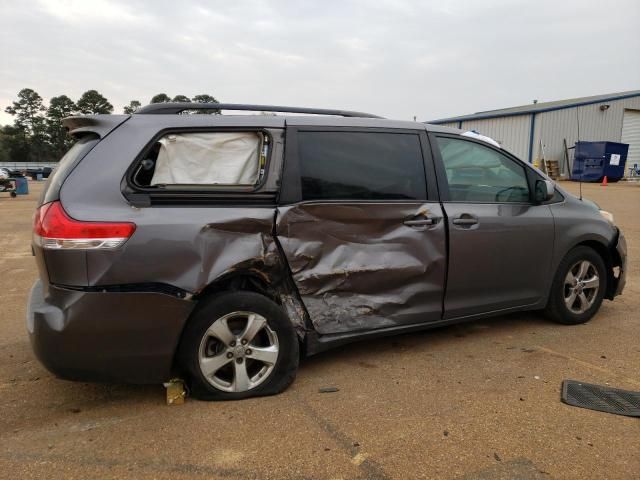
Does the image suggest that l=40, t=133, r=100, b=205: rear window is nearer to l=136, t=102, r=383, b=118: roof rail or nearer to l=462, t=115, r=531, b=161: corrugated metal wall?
l=136, t=102, r=383, b=118: roof rail

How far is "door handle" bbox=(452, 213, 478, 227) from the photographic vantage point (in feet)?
12.1

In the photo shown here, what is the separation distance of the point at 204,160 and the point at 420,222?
61.3 inches

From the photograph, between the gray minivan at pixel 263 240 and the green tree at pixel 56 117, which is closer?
the gray minivan at pixel 263 240

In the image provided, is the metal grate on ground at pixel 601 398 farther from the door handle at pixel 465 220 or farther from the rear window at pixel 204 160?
the rear window at pixel 204 160

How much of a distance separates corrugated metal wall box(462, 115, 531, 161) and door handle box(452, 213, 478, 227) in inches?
1061

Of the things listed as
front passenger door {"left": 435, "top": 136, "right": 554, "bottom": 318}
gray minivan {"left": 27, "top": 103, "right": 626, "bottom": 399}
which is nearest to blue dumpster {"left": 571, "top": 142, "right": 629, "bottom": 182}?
front passenger door {"left": 435, "top": 136, "right": 554, "bottom": 318}

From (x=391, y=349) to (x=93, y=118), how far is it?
2650 millimetres

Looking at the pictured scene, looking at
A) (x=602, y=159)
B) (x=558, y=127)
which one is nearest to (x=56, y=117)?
(x=558, y=127)

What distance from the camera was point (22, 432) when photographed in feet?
8.81

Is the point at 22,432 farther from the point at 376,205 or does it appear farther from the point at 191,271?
the point at 376,205

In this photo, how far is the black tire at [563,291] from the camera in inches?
170

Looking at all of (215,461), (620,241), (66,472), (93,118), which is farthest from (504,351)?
(93,118)

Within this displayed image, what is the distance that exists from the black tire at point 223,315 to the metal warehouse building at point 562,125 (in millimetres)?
27406

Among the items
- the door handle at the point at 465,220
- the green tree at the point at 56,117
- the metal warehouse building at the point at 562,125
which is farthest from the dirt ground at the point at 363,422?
the green tree at the point at 56,117
